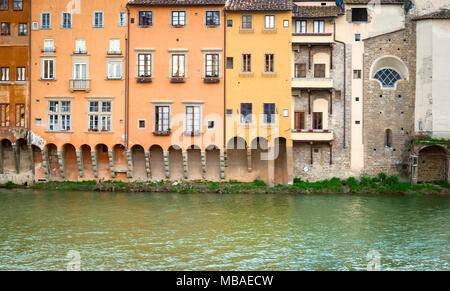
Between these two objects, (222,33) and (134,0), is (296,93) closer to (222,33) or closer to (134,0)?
(222,33)

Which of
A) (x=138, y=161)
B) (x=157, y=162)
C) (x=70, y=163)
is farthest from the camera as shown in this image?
(x=70, y=163)

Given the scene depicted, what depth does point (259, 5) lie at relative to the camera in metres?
37.4

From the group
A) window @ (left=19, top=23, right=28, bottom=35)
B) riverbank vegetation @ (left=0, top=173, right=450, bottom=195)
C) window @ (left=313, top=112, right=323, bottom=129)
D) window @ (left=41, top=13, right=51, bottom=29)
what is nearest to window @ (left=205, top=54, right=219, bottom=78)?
riverbank vegetation @ (left=0, top=173, right=450, bottom=195)

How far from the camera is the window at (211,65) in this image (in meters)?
37.6

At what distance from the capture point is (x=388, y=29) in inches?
1508

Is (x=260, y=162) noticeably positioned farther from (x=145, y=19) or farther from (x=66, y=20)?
(x=66, y=20)

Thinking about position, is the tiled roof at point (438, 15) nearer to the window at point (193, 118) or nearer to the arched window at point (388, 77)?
Answer: the arched window at point (388, 77)

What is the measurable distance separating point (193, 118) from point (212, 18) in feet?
23.5

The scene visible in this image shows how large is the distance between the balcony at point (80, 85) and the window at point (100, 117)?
123 centimetres

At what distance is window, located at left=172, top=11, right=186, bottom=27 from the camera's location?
37.7 meters

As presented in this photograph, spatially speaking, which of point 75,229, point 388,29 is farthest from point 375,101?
point 75,229

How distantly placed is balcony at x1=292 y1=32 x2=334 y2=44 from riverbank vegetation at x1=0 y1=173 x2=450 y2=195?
9.84 meters

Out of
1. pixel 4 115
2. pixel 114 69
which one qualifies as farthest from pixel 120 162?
pixel 4 115

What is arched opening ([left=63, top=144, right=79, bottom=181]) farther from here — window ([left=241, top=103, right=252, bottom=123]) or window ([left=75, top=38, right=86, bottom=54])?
window ([left=241, top=103, right=252, bottom=123])
